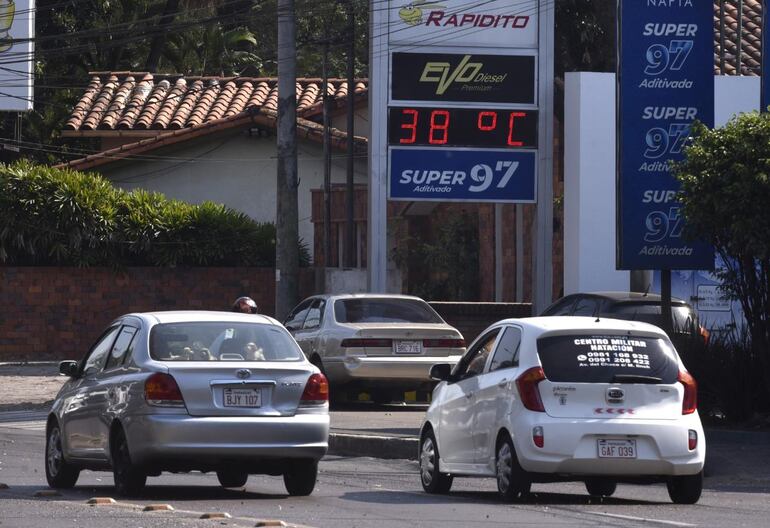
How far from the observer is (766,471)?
13.8 metres

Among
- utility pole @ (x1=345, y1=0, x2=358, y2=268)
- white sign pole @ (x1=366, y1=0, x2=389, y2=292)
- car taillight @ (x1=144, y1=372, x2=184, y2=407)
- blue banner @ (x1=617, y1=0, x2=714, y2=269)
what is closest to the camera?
car taillight @ (x1=144, y1=372, x2=184, y2=407)

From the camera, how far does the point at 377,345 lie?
19.8 metres

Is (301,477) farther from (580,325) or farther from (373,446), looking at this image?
(373,446)

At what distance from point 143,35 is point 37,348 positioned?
53.9 ft

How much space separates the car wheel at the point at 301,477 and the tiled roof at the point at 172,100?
2568 centimetres

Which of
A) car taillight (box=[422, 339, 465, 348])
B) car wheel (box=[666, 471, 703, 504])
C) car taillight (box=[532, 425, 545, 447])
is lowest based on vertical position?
car wheel (box=[666, 471, 703, 504])

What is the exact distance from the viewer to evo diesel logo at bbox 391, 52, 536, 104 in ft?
76.5

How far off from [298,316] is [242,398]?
10372mm

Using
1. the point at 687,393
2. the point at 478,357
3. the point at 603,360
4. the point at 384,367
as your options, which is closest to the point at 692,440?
the point at 687,393

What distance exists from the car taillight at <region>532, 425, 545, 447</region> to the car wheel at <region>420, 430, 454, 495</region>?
1727 millimetres

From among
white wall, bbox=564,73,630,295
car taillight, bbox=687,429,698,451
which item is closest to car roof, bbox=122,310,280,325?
car taillight, bbox=687,429,698,451

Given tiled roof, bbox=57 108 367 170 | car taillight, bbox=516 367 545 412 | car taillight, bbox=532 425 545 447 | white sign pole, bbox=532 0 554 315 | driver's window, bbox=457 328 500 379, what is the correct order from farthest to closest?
tiled roof, bbox=57 108 367 170 → white sign pole, bbox=532 0 554 315 → driver's window, bbox=457 328 500 379 → car taillight, bbox=516 367 545 412 → car taillight, bbox=532 425 545 447

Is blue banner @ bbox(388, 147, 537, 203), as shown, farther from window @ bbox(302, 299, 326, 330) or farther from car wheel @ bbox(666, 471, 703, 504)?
car wheel @ bbox(666, 471, 703, 504)

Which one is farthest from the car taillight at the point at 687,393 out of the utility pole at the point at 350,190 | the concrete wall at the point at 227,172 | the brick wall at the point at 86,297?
the concrete wall at the point at 227,172
